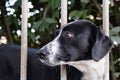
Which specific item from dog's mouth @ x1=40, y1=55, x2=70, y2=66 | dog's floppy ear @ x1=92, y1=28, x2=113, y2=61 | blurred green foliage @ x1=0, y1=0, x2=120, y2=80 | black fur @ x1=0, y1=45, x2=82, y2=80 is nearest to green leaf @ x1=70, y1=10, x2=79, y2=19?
blurred green foliage @ x1=0, y1=0, x2=120, y2=80

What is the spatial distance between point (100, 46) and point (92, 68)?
0.59 ft

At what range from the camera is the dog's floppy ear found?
9.54 feet

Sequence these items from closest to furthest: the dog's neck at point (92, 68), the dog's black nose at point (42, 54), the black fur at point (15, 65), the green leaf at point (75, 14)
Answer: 1. the dog's black nose at point (42, 54)
2. the dog's neck at point (92, 68)
3. the black fur at point (15, 65)
4. the green leaf at point (75, 14)

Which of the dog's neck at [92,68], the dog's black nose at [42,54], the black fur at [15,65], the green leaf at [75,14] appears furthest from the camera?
the green leaf at [75,14]

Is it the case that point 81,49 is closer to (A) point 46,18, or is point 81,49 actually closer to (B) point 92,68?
(B) point 92,68

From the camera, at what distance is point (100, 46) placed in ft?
9.61

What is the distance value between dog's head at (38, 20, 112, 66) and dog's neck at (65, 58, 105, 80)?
1.6 inches

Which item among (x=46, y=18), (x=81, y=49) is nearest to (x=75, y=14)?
(x=46, y=18)

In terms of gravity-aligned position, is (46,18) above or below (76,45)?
above

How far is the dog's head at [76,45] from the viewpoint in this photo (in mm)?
2854

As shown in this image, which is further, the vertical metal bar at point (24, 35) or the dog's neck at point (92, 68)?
the dog's neck at point (92, 68)

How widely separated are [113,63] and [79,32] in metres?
0.98

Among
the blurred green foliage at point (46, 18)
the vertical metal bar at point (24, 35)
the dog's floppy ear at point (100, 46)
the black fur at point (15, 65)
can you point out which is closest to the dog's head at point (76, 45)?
the dog's floppy ear at point (100, 46)

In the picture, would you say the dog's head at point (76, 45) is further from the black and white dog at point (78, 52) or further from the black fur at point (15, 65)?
the black fur at point (15, 65)
